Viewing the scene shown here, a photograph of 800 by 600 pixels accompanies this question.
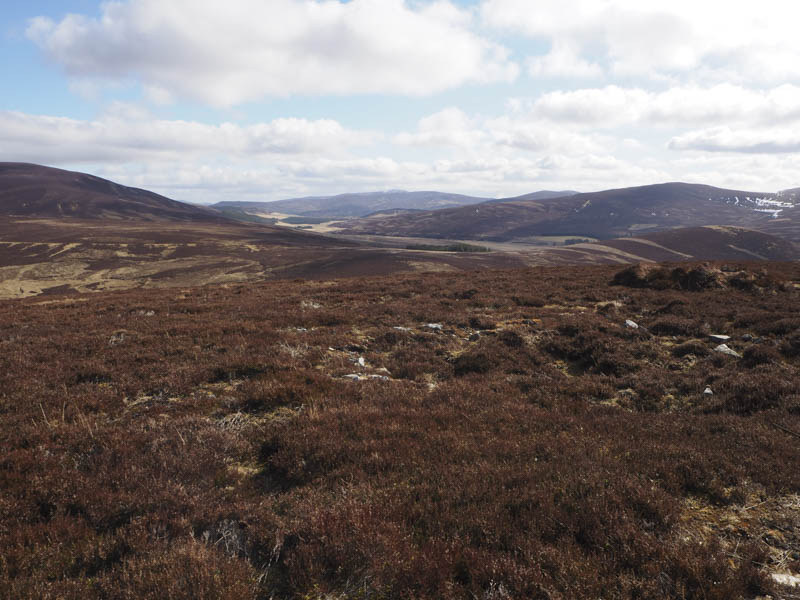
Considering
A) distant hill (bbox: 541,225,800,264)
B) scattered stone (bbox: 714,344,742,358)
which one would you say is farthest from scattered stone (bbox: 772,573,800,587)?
distant hill (bbox: 541,225,800,264)

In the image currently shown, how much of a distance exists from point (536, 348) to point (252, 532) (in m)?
10.4

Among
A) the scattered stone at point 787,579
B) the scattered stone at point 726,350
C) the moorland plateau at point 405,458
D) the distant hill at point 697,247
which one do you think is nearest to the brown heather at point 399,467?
the moorland plateau at point 405,458

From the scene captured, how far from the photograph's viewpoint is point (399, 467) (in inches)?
235

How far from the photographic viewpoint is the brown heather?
3.95 meters

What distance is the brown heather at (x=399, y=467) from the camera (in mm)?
3951

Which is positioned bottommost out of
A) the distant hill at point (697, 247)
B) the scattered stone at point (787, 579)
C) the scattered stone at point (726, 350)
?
the scattered stone at point (787, 579)

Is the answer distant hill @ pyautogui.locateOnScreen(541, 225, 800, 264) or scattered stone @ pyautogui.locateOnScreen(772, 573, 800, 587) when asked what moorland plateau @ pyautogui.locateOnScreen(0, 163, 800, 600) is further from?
distant hill @ pyautogui.locateOnScreen(541, 225, 800, 264)

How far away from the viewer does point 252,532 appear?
4.52 metres

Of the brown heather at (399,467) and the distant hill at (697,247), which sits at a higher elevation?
the distant hill at (697,247)

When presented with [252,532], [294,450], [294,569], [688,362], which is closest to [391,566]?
[294,569]

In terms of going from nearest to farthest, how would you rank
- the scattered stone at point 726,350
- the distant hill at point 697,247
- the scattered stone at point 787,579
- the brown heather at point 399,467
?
1. the scattered stone at point 787,579
2. the brown heather at point 399,467
3. the scattered stone at point 726,350
4. the distant hill at point 697,247

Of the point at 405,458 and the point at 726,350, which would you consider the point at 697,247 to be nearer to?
the point at 726,350

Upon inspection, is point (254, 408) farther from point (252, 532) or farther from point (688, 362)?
point (688, 362)

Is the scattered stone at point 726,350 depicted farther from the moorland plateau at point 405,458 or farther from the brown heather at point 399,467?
the brown heather at point 399,467
